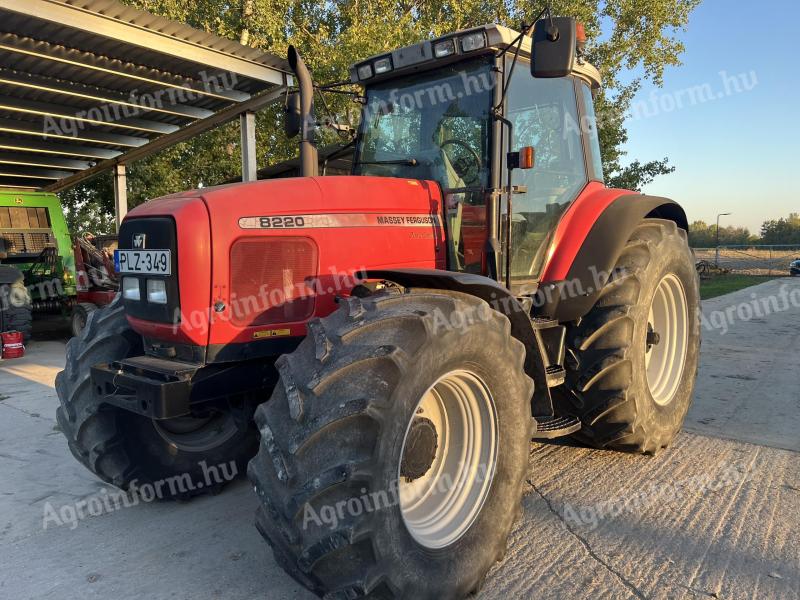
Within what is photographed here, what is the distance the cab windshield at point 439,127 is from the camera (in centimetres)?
333

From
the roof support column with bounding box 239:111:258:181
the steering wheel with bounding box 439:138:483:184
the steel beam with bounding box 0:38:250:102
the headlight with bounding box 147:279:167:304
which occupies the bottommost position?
the headlight with bounding box 147:279:167:304

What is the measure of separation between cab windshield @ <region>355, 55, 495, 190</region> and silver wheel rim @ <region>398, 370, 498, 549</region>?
1250mm

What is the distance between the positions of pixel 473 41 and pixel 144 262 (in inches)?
81.5

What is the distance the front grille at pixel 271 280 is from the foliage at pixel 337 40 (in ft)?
31.1

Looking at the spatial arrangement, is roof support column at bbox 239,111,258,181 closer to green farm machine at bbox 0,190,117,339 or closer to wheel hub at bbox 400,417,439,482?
green farm machine at bbox 0,190,117,339

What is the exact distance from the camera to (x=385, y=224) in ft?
10.1

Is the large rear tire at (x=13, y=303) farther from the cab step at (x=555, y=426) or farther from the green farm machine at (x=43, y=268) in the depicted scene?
the cab step at (x=555, y=426)

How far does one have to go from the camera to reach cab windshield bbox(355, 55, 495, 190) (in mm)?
3334

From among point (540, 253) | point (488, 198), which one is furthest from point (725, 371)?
point (488, 198)

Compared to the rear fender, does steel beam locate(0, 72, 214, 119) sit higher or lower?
higher

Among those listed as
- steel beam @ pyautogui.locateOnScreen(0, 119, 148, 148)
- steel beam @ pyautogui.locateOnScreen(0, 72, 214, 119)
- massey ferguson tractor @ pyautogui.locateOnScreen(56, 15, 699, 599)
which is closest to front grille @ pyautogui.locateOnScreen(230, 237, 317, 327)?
massey ferguson tractor @ pyautogui.locateOnScreen(56, 15, 699, 599)

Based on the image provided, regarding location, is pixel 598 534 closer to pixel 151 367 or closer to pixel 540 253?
pixel 540 253

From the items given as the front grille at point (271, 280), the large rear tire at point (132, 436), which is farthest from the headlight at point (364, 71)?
the large rear tire at point (132, 436)

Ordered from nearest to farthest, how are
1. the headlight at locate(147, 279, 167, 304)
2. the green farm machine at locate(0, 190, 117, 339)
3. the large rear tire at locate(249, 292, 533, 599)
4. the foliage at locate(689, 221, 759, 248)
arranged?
the large rear tire at locate(249, 292, 533, 599) < the headlight at locate(147, 279, 167, 304) < the green farm machine at locate(0, 190, 117, 339) < the foliage at locate(689, 221, 759, 248)
